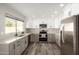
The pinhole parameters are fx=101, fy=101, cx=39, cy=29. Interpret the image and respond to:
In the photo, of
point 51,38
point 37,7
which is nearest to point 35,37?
point 51,38

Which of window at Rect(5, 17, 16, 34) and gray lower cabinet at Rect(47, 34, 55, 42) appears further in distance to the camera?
gray lower cabinet at Rect(47, 34, 55, 42)

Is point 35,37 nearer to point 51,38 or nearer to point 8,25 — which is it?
point 51,38

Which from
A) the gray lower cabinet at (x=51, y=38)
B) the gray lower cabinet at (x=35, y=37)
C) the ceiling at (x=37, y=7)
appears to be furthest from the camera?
the gray lower cabinet at (x=35, y=37)

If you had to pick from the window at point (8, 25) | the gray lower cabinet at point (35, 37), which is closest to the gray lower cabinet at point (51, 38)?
the gray lower cabinet at point (35, 37)

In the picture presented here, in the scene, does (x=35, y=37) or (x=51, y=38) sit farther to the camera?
(x=35, y=37)

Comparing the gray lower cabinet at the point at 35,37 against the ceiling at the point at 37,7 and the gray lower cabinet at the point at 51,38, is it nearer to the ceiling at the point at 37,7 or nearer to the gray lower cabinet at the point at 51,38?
the gray lower cabinet at the point at 51,38

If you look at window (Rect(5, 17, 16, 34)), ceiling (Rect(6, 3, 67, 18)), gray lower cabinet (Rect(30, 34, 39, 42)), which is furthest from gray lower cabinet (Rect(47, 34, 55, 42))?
window (Rect(5, 17, 16, 34))

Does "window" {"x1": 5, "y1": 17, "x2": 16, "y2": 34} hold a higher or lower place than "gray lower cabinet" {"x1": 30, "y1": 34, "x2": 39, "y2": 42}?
higher

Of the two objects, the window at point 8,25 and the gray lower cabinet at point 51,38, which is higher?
the window at point 8,25

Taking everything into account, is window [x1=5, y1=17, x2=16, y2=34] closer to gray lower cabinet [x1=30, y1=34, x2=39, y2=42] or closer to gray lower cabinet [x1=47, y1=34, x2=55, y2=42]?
gray lower cabinet [x1=30, y1=34, x2=39, y2=42]

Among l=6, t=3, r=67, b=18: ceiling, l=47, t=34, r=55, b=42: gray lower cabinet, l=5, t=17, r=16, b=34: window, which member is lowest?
l=47, t=34, r=55, b=42: gray lower cabinet

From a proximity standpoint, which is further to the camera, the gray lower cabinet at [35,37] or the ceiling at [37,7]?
the gray lower cabinet at [35,37]

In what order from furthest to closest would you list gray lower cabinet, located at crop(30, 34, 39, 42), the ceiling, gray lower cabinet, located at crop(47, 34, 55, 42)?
gray lower cabinet, located at crop(30, 34, 39, 42) → gray lower cabinet, located at crop(47, 34, 55, 42) → the ceiling
